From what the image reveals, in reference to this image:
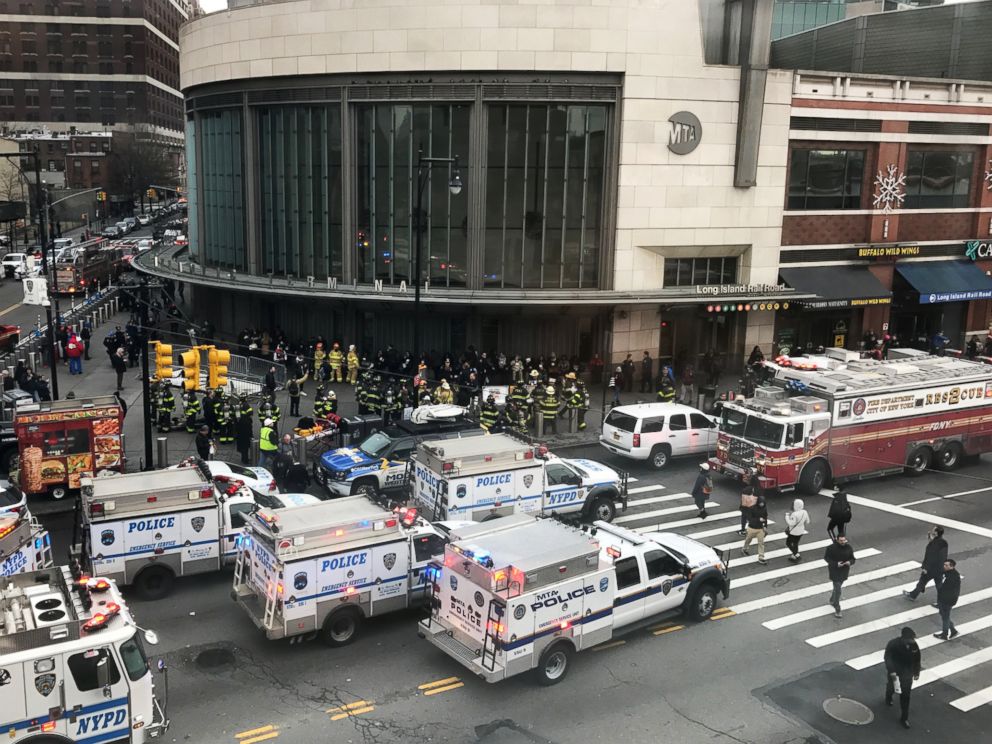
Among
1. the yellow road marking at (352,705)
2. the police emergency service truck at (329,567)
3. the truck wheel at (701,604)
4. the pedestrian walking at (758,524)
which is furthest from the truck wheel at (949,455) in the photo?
the yellow road marking at (352,705)

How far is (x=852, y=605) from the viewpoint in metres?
16.9

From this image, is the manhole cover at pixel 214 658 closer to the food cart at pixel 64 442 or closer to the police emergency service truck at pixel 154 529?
the police emergency service truck at pixel 154 529

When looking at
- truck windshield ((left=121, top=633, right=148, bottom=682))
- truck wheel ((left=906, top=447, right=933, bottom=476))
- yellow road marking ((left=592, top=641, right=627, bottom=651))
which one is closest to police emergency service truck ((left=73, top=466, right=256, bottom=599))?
truck windshield ((left=121, top=633, right=148, bottom=682))

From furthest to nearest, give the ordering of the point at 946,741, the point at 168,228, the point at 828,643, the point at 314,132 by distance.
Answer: the point at 168,228 < the point at 314,132 < the point at 828,643 < the point at 946,741

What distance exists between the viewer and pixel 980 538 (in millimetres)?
20500

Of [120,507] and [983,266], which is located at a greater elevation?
[983,266]

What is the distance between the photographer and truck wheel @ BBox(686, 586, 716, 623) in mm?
15859

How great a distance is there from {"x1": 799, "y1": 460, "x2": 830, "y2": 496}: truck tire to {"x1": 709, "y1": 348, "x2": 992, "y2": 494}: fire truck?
25 mm

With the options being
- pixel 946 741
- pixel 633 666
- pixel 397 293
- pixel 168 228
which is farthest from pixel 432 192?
pixel 168 228

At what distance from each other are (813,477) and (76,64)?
404 ft

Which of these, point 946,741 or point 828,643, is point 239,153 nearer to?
point 828,643

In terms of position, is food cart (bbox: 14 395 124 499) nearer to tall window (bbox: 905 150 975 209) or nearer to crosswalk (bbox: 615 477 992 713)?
crosswalk (bbox: 615 477 992 713)

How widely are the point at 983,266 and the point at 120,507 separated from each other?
139 ft

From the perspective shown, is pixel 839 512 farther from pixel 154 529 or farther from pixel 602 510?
pixel 154 529
